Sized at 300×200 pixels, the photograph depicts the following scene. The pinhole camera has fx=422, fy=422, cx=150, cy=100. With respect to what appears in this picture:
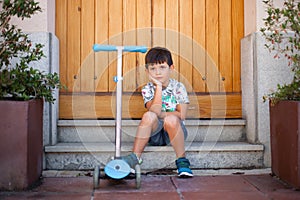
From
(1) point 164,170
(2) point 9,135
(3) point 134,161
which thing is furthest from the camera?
(1) point 164,170

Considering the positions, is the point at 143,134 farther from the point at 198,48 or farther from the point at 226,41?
the point at 226,41

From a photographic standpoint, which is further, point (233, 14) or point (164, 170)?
point (233, 14)

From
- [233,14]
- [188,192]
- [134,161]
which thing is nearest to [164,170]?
[134,161]

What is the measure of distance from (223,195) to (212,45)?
1578 mm

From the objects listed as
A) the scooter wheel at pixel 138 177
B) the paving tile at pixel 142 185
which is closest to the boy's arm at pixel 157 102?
the paving tile at pixel 142 185

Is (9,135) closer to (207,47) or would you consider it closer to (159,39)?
(159,39)

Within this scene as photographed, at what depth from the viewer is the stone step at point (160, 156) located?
3.04 metres

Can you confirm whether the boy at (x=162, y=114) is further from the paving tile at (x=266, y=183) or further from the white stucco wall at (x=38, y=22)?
the white stucco wall at (x=38, y=22)

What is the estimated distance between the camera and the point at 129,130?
3.33 meters

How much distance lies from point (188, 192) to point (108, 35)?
1660 mm

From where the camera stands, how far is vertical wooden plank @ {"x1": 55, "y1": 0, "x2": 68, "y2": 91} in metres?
3.50

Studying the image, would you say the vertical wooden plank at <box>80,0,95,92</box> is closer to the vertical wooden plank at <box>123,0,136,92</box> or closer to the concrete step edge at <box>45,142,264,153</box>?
the vertical wooden plank at <box>123,0,136,92</box>

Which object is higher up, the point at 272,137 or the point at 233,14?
the point at 233,14

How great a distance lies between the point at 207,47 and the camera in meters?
3.59
